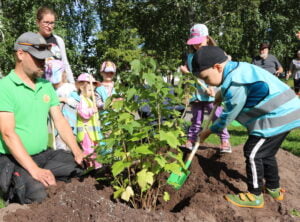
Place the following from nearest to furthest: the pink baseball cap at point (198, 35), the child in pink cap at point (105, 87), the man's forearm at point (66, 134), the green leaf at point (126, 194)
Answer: the green leaf at point (126, 194) → the man's forearm at point (66, 134) → the pink baseball cap at point (198, 35) → the child in pink cap at point (105, 87)

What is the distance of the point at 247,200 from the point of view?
265 cm

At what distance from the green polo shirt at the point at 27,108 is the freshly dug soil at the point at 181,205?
0.56 metres

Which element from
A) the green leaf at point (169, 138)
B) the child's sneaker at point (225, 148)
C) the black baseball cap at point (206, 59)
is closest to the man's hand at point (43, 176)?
the green leaf at point (169, 138)

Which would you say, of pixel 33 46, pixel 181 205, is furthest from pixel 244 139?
pixel 33 46

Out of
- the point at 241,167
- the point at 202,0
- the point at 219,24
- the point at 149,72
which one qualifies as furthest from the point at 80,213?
the point at 219,24

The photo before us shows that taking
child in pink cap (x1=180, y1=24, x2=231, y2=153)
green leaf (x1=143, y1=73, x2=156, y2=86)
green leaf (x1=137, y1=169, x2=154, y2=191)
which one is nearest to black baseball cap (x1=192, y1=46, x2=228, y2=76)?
green leaf (x1=143, y1=73, x2=156, y2=86)

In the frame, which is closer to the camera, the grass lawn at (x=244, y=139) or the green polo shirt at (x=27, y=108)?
the green polo shirt at (x=27, y=108)

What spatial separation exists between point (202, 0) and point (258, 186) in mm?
15485

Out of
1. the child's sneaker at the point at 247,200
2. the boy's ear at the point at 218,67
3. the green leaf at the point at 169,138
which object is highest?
the boy's ear at the point at 218,67

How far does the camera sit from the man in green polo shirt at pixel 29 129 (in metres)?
2.53

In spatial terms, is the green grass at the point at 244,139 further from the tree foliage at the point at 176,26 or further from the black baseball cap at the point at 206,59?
the tree foliage at the point at 176,26

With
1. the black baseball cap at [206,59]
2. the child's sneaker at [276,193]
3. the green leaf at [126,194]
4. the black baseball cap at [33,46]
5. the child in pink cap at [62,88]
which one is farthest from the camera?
the child in pink cap at [62,88]

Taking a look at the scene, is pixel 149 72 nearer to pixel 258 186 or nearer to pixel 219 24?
pixel 258 186

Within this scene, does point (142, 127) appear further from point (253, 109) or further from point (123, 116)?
point (253, 109)
